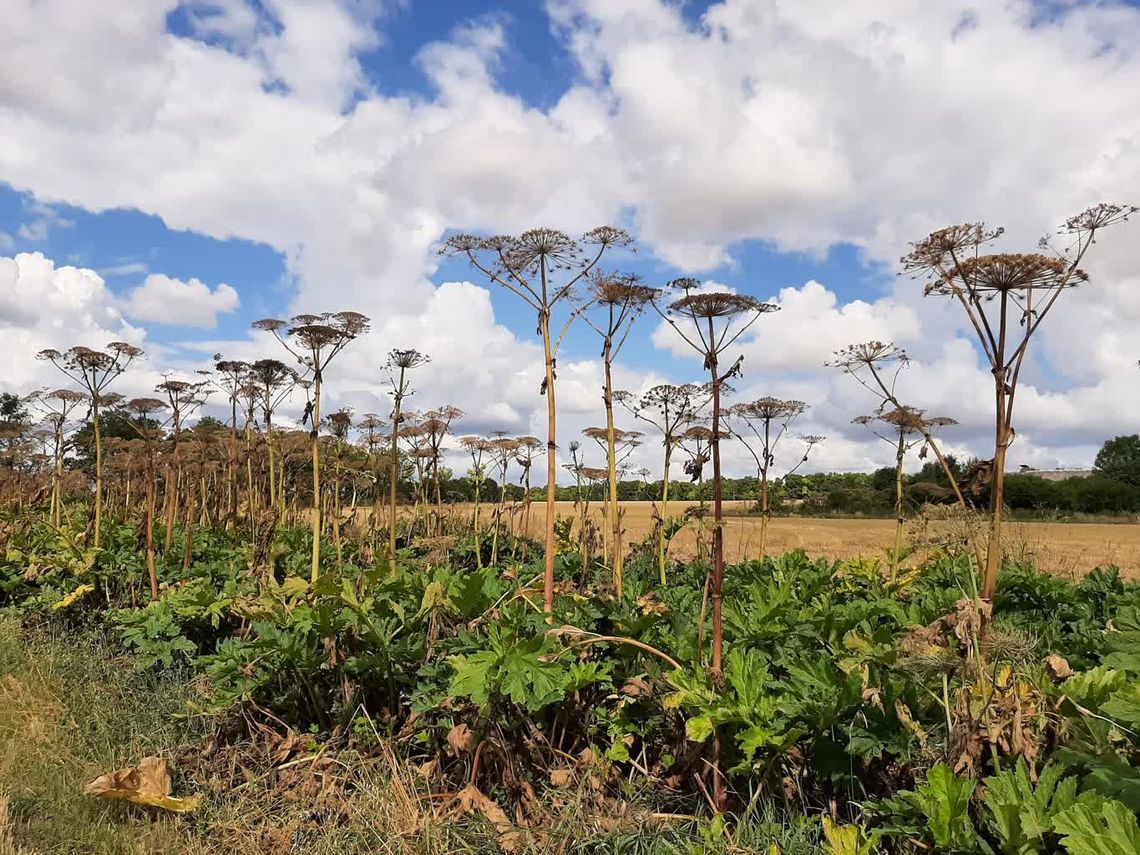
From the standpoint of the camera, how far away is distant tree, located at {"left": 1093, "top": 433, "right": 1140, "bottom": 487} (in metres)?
50.5

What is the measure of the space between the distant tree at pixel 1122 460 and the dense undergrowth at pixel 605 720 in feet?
173

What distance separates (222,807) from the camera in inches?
170

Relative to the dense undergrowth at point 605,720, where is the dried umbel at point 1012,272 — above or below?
above

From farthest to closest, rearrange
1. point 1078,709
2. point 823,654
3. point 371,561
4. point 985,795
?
point 371,561 → point 823,654 → point 1078,709 → point 985,795

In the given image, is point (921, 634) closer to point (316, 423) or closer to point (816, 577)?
point (816, 577)

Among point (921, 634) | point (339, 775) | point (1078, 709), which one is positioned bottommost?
point (339, 775)

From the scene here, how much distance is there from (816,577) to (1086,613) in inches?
65.3

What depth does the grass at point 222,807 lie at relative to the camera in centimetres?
325

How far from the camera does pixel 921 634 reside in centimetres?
296

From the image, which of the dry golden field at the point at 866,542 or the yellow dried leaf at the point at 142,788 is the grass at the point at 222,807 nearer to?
the yellow dried leaf at the point at 142,788

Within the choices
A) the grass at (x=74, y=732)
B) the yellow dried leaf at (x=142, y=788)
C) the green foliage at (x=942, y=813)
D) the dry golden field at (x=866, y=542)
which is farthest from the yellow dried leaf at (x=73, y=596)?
the green foliage at (x=942, y=813)

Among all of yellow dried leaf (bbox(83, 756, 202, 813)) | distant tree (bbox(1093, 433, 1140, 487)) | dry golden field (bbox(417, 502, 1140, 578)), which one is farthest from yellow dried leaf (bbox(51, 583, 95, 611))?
distant tree (bbox(1093, 433, 1140, 487))

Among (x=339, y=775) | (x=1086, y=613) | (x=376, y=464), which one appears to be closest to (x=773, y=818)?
(x=339, y=775)

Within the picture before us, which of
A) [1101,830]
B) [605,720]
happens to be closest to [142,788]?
[605,720]
